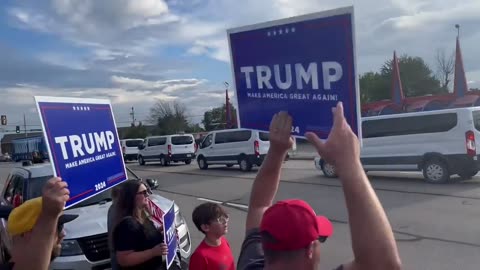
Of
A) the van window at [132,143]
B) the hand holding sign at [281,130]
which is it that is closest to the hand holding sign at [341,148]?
the hand holding sign at [281,130]

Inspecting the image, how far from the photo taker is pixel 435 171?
48.6ft

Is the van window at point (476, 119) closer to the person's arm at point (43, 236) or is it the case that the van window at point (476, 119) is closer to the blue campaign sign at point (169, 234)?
the blue campaign sign at point (169, 234)

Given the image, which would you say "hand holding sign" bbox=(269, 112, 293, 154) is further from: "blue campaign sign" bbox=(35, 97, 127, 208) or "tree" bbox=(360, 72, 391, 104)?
"tree" bbox=(360, 72, 391, 104)

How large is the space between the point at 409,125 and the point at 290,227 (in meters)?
14.9

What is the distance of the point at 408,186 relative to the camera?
47.3ft

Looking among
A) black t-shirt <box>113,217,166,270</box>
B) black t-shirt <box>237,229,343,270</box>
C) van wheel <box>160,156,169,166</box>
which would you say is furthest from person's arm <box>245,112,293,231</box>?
van wheel <box>160,156,169,166</box>

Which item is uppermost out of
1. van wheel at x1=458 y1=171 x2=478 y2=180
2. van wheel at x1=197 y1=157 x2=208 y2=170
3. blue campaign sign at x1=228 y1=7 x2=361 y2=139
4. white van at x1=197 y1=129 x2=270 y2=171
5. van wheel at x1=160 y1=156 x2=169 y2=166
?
blue campaign sign at x1=228 y1=7 x2=361 y2=139

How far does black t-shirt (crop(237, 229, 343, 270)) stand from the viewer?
222 cm

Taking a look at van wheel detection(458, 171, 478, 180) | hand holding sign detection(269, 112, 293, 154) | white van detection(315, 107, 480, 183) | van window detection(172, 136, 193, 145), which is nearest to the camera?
hand holding sign detection(269, 112, 293, 154)

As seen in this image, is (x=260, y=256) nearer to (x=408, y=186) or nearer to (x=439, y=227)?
(x=439, y=227)

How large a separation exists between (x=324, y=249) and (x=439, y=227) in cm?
258

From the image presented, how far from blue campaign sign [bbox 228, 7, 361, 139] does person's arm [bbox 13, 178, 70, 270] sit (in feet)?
3.23

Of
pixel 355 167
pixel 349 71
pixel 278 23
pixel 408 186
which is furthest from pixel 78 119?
pixel 408 186

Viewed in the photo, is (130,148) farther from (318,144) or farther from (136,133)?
(318,144)
